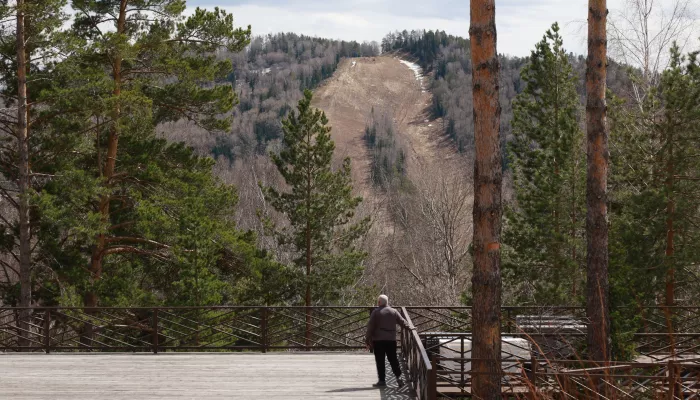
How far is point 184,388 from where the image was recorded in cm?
1148

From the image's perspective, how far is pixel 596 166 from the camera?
1305 cm

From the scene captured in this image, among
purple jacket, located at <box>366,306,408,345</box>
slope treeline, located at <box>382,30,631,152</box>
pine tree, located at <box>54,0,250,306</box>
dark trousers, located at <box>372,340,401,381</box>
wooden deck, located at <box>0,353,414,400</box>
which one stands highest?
slope treeline, located at <box>382,30,631,152</box>

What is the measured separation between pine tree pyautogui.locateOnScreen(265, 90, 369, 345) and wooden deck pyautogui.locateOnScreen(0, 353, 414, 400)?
39.7 feet

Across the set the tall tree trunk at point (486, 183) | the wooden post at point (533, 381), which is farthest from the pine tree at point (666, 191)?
the wooden post at point (533, 381)

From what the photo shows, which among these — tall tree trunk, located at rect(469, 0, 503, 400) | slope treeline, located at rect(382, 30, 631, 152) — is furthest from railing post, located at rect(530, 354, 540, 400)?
slope treeline, located at rect(382, 30, 631, 152)

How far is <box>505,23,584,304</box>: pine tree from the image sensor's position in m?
24.7

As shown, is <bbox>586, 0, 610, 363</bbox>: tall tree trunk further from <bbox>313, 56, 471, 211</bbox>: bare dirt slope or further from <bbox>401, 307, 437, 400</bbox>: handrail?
<bbox>313, 56, 471, 211</bbox>: bare dirt slope

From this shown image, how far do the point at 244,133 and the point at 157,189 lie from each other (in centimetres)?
9304

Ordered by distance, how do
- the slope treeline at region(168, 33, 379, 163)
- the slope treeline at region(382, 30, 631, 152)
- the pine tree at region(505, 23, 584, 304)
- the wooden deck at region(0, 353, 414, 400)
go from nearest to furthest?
the wooden deck at region(0, 353, 414, 400) → the pine tree at region(505, 23, 584, 304) → the slope treeline at region(168, 33, 379, 163) → the slope treeline at region(382, 30, 631, 152)

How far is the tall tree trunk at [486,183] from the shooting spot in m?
9.61

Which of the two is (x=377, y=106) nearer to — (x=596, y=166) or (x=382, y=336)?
(x=596, y=166)

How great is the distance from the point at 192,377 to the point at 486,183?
5.82m

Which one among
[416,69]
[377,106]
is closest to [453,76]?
[377,106]

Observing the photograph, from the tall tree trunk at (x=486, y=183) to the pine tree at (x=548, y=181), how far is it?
1487cm
